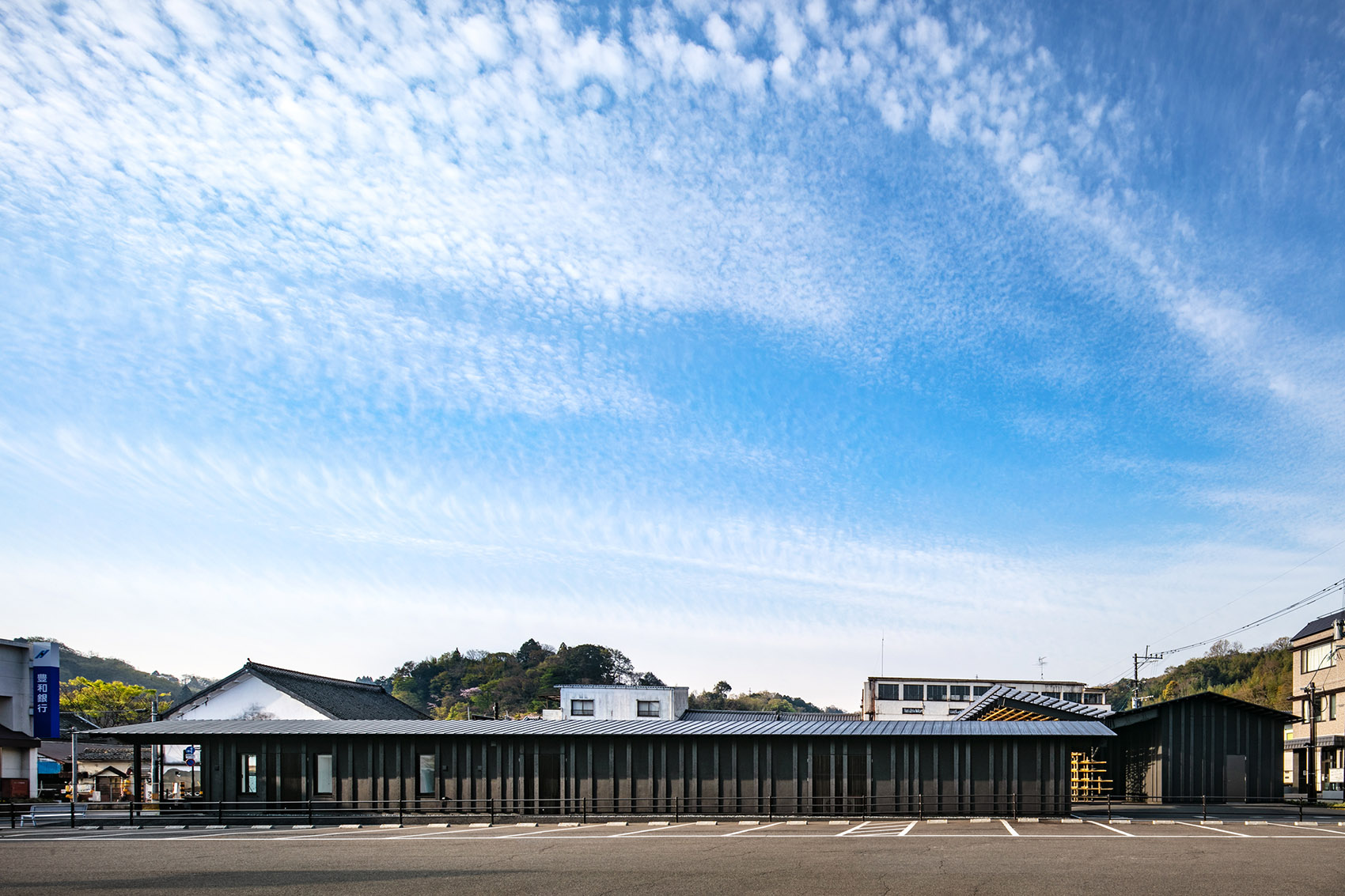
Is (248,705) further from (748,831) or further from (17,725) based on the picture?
(748,831)

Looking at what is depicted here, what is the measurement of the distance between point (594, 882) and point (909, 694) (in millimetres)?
71882

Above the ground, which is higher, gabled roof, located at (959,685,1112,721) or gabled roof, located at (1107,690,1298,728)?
A: gabled roof, located at (1107,690,1298,728)

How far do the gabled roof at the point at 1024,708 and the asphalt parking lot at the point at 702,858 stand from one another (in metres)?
10.6

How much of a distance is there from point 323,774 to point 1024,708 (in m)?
27.8

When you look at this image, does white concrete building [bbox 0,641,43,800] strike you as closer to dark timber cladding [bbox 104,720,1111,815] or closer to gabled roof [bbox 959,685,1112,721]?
dark timber cladding [bbox 104,720,1111,815]

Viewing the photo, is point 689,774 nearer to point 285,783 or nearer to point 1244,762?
point 285,783

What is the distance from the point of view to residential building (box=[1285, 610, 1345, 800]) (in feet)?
158

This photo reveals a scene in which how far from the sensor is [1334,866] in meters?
18.1

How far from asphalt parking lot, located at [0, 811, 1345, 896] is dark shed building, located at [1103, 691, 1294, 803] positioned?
870cm

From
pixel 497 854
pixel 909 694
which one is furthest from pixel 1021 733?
pixel 909 694

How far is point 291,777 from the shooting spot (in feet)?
107

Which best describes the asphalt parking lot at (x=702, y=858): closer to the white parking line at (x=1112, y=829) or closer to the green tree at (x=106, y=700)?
the white parking line at (x=1112, y=829)

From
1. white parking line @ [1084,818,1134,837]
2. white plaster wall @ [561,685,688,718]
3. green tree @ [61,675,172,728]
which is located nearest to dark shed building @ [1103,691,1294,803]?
white parking line @ [1084,818,1134,837]

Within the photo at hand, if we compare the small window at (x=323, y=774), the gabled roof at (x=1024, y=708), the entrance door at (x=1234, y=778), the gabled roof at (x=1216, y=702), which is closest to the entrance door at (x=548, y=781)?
the small window at (x=323, y=774)
